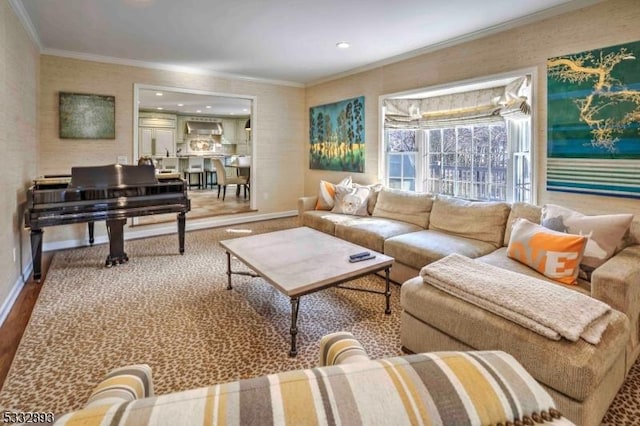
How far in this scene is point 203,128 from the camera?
12.4 metres

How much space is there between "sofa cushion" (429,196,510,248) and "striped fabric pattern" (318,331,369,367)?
8.68 feet

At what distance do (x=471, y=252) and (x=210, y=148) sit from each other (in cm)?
1146

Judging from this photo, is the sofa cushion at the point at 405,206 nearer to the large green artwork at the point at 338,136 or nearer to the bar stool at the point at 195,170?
the large green artwork at the point at 338,136

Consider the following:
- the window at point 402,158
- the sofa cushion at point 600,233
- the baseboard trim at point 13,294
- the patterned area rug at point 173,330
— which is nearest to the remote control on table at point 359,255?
the patterned area rug at point 173,330

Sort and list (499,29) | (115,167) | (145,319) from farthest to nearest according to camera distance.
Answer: (115,167) < (499,29) < (145,319)

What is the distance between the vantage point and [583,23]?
3.06m

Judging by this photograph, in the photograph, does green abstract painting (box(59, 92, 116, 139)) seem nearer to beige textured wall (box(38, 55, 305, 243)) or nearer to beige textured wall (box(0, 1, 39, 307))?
beige textured wall (box(38, 55, 305, 243))

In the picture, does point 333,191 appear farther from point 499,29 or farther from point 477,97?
point 499,29

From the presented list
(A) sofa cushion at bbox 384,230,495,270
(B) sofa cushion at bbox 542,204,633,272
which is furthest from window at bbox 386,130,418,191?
(B) sofa cushion at bbox 542,204,633,272

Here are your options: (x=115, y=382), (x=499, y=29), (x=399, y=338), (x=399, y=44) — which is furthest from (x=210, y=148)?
(x=115, y=382)

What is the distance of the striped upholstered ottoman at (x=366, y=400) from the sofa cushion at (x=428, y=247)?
8.23ft

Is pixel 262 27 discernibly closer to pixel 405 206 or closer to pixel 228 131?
pixel 405 206

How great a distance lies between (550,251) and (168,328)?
9.02 feet

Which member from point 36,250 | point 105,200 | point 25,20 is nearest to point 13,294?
point 36,250
